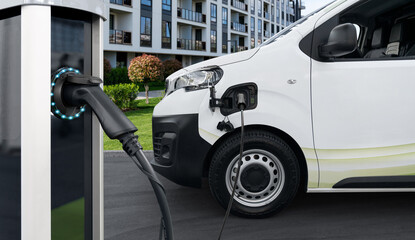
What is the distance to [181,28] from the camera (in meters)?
42.0

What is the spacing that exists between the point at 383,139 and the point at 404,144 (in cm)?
18

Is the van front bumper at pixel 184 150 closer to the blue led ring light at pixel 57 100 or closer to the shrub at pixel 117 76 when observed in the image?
the blue led ring light at pixel 57 100

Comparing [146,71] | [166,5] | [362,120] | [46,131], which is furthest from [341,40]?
[166,5]

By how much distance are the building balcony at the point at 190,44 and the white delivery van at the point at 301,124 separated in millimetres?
36437

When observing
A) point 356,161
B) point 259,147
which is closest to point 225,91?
point 259,147

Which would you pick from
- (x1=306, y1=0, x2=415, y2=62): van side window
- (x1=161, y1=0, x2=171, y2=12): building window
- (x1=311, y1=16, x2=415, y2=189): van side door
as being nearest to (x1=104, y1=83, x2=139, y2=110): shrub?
(x1=306, y1=0, x2=415, y2=62): van side window

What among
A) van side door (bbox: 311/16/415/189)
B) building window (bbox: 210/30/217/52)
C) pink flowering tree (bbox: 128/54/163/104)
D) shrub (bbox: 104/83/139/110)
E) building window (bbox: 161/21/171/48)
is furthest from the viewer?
building window (bbox: 210/30/217/52)

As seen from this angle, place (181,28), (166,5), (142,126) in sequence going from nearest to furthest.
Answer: (142,126) → (166,5) → (181,28)

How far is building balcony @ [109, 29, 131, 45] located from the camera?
1266 inches

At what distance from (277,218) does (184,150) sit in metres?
0.97

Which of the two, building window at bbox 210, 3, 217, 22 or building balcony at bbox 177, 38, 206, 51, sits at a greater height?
Result: building window at bbox 210, 3, 217, 22

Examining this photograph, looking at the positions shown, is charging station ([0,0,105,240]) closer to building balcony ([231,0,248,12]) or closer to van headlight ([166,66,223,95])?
van headlight ([166,66,223,95])

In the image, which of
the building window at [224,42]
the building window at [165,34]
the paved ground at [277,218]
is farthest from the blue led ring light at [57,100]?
the building window at [224,42]

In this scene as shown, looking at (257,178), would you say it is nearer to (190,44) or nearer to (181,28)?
(190,44)
